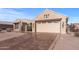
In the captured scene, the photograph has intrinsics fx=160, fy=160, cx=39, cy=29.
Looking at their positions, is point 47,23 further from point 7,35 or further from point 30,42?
point 7,35

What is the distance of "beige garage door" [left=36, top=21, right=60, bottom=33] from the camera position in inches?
111

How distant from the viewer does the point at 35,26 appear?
2.84 m

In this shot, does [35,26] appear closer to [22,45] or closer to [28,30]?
[28,30]

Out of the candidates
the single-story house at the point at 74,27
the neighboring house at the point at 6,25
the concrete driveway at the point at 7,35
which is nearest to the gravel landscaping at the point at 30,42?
the concrete driveway at the point at 7,35

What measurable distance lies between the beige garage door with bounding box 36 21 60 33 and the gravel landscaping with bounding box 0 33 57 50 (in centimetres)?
7

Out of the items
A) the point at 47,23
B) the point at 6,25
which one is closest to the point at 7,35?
the point at 6,25

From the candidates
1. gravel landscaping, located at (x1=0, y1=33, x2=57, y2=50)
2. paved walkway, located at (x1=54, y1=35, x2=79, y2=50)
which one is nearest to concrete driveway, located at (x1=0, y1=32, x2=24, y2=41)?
gravel landscaping, located at (x1=0, y1=33, x2=57, y2=50)

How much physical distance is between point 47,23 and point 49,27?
80mm

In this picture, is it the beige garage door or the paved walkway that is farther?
the beige garage door

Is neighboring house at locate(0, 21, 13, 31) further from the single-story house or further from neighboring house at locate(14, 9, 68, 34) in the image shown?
the single-story house

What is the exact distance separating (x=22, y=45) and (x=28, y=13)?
558mm
